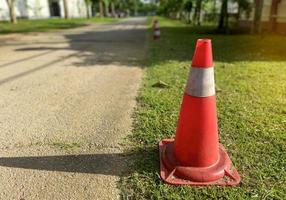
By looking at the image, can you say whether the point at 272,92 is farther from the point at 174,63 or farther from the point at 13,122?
the point at 13,122

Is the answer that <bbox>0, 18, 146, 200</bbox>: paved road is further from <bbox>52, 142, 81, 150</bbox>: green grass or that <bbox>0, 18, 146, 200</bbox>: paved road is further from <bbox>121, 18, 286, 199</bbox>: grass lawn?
<bbox>121, 18, 286, 199</bbox>: grass lawn

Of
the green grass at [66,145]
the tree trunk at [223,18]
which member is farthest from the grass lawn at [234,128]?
the tree trunk at [223,18]

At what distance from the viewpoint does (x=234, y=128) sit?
131 inches

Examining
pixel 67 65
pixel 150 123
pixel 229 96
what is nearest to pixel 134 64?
pixel 67 65

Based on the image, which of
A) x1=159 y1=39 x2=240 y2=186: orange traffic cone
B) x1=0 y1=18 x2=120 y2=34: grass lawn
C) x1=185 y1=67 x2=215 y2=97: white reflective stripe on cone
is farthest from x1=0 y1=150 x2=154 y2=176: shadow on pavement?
x1=0 y1=18 x2=120 y2=34: grass lawn

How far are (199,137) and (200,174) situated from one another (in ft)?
0.98

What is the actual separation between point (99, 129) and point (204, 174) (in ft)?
4.67

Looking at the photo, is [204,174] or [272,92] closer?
[204,174]

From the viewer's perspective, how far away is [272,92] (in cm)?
456

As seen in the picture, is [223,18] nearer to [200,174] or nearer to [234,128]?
[234,128]

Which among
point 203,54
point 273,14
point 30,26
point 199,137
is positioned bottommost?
point 30,26

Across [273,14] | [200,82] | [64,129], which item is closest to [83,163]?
[64,129]

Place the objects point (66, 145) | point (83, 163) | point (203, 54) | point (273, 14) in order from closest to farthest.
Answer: point (203, 54) < point (83, 163) < point (66, 145) < point (273, 14)

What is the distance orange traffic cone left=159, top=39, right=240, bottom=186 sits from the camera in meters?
2.37
